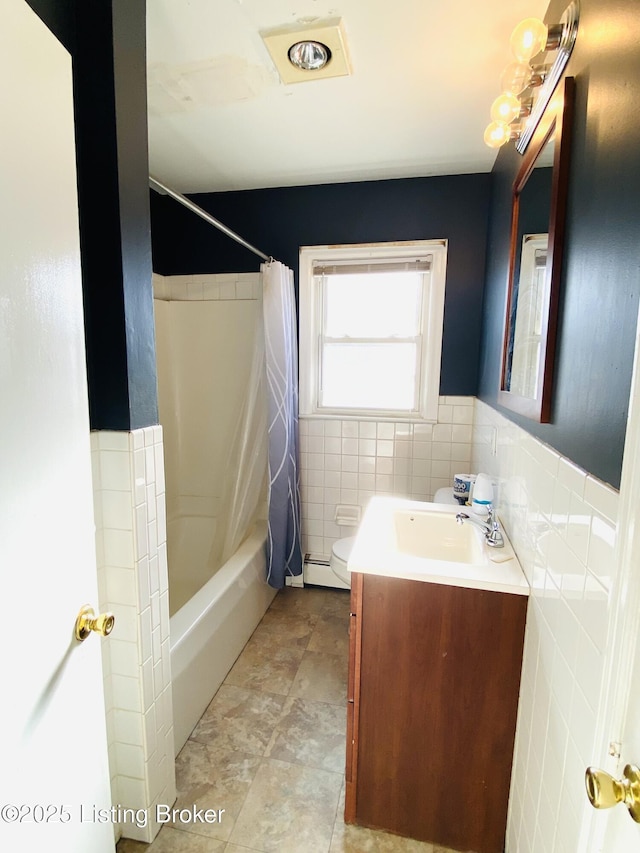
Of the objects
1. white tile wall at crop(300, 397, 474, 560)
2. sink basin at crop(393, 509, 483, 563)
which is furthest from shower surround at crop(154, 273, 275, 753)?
sink basin at crop(393, 509, 483, 563)

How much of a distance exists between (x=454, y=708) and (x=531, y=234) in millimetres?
1479

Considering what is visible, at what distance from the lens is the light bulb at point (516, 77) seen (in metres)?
1.09

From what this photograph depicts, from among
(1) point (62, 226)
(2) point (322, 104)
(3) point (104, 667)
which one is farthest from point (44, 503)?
(2) point (322, 104)

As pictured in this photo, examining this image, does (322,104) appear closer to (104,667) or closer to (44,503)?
(44,503)

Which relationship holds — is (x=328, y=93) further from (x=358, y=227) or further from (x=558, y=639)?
(x=558, y=639)

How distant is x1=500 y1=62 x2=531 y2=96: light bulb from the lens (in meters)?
1.09

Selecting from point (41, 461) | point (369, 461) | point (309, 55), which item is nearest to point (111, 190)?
point (41, 461)

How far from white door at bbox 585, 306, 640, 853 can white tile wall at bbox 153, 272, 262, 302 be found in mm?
2322

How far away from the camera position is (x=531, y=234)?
1277mm

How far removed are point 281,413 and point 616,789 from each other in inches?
78.0

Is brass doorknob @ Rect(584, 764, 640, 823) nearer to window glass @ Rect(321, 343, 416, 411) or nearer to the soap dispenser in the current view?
the soap dispenser

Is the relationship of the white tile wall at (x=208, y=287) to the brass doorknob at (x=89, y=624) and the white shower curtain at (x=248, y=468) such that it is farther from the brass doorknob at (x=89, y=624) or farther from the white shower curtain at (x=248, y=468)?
the brass doorknob at (x=89, y=624)

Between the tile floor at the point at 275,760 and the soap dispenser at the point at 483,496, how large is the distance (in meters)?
1.06

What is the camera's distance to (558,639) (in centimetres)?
84
